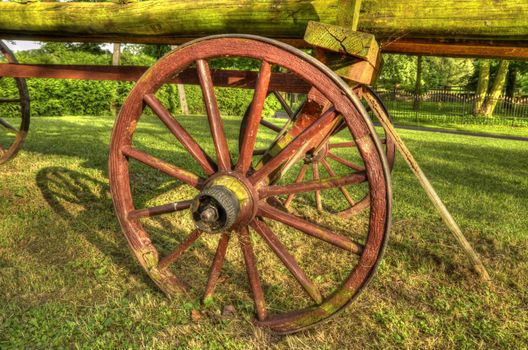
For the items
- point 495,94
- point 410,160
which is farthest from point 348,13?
point 495,94

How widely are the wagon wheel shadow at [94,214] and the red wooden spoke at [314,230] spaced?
908 mm

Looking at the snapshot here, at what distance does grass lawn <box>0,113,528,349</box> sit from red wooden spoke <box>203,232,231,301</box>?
136 mm

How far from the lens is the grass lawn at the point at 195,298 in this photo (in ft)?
7.49

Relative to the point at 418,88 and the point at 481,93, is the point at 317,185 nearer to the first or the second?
the point at 481,93

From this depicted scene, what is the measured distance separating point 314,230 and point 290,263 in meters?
0.22

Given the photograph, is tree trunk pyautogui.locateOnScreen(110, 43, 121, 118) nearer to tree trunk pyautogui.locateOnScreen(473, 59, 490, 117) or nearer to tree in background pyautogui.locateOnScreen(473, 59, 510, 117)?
tree in background pyautogui.locateOnScreen(473, 59, 510, 117)

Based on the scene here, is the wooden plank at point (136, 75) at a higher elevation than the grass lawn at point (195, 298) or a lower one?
higher

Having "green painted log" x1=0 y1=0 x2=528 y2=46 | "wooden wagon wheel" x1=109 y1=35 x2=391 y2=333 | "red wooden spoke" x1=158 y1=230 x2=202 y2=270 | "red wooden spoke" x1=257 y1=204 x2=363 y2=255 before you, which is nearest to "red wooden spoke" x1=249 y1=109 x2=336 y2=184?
"wooden wagon wheel" x1=109 y1=35 x2=391 y2=333

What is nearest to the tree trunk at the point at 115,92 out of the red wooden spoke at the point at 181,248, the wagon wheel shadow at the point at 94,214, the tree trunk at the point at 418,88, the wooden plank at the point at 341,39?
the wagon wheel shadow at the point at 94,214

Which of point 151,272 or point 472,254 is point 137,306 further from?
point 472,254

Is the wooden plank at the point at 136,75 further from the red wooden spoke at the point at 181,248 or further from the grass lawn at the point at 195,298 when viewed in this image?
the grass lawn at the point at 195,298

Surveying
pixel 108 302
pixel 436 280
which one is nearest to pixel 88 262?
pixel 108 302

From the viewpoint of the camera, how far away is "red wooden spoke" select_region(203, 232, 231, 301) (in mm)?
2314

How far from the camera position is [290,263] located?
2.18m
